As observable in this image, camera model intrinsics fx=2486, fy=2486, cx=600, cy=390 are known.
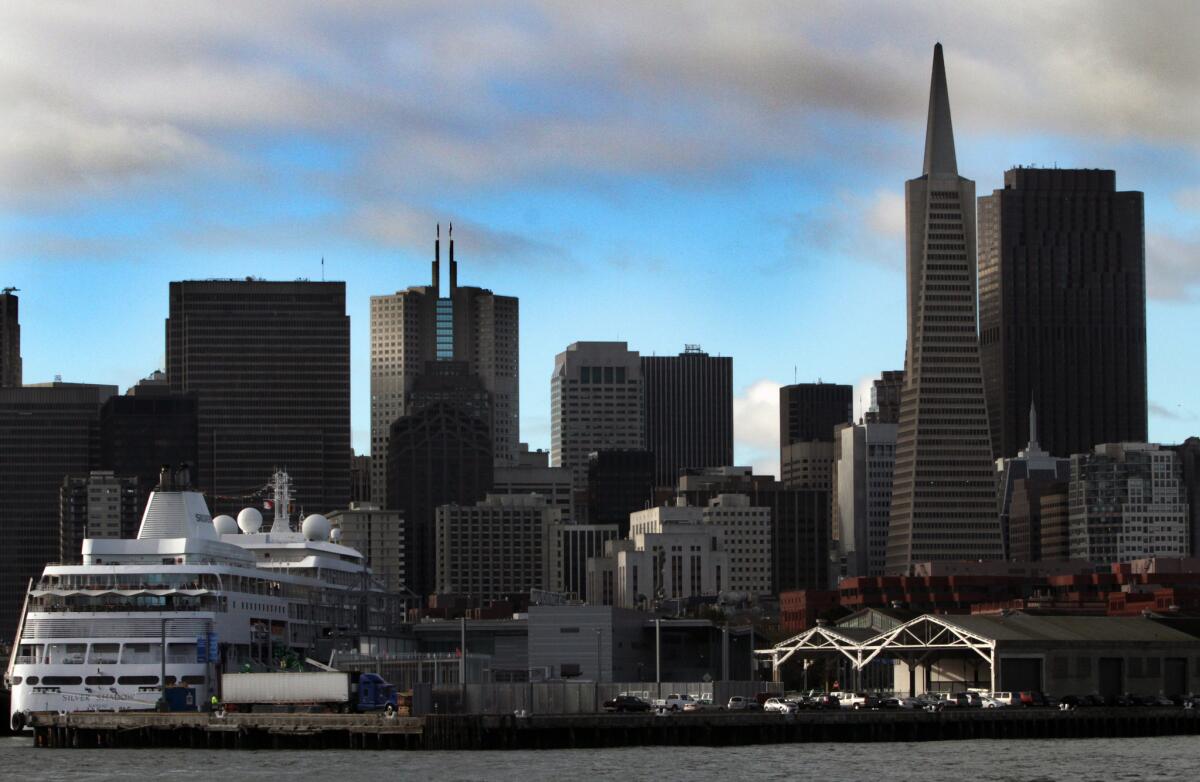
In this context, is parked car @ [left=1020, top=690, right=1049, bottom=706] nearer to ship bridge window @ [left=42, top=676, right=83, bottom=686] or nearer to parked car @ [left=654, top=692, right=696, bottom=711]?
parked car @ [left=654, top=692, right=696, bottom=711]

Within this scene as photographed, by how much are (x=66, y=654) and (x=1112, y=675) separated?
248 feet

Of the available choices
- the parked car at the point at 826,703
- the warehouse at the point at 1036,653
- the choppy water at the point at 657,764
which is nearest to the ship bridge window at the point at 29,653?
the choppy water at the point at 657,764

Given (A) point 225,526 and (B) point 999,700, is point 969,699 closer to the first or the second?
(B) point 999,700

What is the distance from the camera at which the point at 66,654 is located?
141875 millimetres

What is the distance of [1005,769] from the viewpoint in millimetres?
117000

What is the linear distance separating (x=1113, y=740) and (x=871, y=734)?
15.3 m

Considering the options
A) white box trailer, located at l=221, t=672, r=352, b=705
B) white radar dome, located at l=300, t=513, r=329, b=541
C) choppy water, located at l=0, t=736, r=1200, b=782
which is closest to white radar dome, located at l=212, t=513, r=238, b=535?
white radar dome, located at l=300, t=513, r=329, b=541

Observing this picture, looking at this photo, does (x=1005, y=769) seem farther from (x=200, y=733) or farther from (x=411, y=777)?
(x=200, y=733)

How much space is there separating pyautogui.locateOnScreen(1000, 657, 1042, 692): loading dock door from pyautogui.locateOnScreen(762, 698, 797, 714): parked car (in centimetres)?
2923

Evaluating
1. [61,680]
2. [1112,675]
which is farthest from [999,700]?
[61,680]

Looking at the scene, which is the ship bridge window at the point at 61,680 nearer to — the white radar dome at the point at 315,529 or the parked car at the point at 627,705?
the parked car at the point at 627,705

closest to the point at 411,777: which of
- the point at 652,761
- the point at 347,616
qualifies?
the point at 652,761

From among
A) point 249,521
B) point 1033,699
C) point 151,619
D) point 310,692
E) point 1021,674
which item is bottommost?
point 1033,699

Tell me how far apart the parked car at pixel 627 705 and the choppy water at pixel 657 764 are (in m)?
11.1
